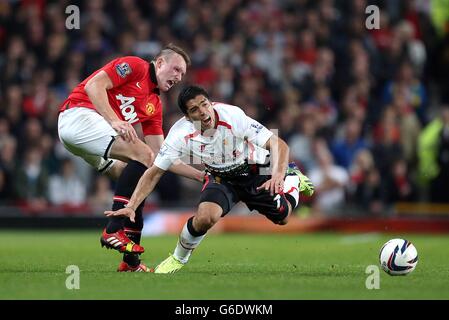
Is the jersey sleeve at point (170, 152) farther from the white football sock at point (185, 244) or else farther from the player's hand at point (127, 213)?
the white football sock at point (185, 244)

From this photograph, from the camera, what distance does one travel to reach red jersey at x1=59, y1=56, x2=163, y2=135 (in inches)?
384

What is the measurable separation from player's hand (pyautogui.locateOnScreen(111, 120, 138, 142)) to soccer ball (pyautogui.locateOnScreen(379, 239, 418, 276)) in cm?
242

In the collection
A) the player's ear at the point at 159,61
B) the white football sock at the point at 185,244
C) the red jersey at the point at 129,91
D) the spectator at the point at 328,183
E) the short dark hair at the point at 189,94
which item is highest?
the spectator at the point at 328,183

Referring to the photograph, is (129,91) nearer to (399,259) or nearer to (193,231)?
(193,231)

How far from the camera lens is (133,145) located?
955 centimetres

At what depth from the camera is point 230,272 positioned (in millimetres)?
9469

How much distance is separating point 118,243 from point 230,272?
3.56 feet

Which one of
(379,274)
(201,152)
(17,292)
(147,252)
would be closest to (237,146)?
(201,152)

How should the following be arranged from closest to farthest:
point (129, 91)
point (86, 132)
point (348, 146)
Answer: point (86, 132), point (129, 91), point (348, 146)

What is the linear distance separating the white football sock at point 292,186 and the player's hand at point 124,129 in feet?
6.25

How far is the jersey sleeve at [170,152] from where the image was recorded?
9148 mm

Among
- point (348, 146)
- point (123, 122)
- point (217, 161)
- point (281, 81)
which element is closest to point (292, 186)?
point (217, 161)

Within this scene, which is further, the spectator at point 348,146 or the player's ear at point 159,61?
the spectator at point 348,146

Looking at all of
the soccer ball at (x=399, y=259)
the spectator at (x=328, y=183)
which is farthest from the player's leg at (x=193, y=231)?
the spectator at (x=328, y=183)
